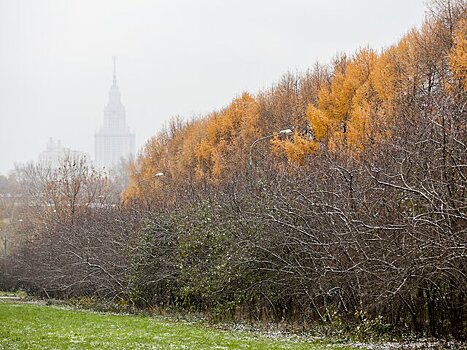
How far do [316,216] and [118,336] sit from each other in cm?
646

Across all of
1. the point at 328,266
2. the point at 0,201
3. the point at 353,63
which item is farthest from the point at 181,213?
the point at 0,201

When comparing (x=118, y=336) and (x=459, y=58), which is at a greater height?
(x=459, y=58)

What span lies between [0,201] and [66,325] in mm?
48909

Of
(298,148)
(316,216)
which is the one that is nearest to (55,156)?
(298,148)

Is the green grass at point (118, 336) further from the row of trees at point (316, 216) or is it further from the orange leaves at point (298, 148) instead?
the orange leaves at point (298, 148)

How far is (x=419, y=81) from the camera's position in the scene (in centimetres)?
3025

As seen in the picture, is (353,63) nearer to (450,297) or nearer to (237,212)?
(237,212)

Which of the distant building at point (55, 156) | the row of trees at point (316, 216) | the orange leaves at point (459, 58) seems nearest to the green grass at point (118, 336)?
the row of trees at point (316, 216)

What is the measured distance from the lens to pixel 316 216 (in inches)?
751

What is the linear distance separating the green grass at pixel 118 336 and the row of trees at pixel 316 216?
8.45 feet

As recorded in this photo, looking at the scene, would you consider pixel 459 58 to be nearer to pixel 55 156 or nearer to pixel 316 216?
pixel 316 216

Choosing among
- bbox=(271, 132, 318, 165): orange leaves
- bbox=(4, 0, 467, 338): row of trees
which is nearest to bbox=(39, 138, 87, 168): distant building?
bbox=(4, 0, 467, 338): row of trees

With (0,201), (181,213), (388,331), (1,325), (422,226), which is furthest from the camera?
(0,201)

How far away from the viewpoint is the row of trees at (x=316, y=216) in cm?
1483
